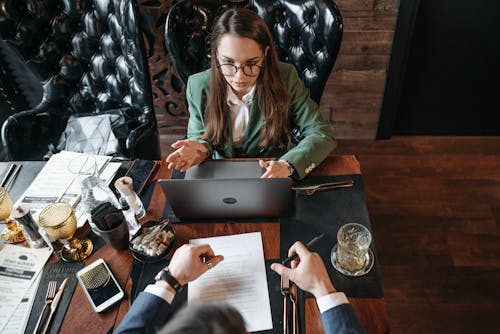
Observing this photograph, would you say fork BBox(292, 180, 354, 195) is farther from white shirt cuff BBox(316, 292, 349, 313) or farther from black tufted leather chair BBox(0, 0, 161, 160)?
black tufted leather chair BBox(0, 0, 161, 160)

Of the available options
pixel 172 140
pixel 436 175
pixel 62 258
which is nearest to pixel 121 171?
pixel 62 258

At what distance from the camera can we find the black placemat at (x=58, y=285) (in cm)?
105

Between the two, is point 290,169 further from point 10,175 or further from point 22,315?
point 10,175

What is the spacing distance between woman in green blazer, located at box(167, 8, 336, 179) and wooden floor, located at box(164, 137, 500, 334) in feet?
2.95

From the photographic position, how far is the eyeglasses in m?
1.39

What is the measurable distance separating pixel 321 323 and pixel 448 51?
6.46 feet

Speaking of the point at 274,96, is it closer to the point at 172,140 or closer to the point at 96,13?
the point at 96,13

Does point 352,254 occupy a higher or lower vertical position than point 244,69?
lower

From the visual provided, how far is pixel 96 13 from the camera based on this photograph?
1.90 metres

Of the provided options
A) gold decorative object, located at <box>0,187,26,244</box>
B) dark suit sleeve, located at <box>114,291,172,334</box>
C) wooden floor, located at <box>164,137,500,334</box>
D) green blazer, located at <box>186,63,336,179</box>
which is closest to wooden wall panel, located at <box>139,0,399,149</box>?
wooden floor, located at <box>164,137,500,334</box>

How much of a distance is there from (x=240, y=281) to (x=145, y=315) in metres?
0.26

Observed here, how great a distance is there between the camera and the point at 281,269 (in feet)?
3.47

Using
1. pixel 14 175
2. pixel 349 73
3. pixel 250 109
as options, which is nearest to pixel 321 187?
pixel 250 109

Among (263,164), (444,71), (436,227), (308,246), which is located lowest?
(436,227)
